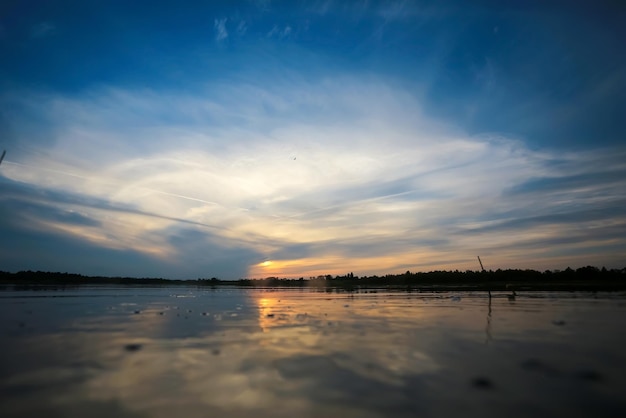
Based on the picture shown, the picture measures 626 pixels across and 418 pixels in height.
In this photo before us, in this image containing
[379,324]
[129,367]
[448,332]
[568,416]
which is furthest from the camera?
[379,324]

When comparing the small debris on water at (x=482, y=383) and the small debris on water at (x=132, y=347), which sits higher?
the small debris on water at (x=132, y=347)

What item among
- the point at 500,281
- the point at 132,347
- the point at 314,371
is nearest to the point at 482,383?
the point at 314,371

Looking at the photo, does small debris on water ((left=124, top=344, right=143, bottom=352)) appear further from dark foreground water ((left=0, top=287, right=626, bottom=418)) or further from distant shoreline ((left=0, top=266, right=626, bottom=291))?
distant shoreline ((left=0, top=266, right=626, bottom=291))

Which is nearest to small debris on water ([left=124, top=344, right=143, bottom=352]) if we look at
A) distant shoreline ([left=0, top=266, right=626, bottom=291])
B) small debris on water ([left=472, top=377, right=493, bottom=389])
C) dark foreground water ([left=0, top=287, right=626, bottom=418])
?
dark foreground water ([left=0, top=287, right=626, bottom=418])

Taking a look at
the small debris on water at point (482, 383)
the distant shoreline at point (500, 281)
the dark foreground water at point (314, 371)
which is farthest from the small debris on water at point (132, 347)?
the distant shoreline at point (500, 281)

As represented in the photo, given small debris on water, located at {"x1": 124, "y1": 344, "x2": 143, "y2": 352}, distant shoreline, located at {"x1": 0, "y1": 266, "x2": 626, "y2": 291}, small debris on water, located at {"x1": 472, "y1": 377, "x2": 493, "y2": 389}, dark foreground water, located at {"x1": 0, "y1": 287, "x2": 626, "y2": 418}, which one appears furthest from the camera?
distant shoreline, located at {"x1": 0, "y1": 266, "x2": 626, "y2": 291}

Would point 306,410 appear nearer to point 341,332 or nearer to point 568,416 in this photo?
point 568,416

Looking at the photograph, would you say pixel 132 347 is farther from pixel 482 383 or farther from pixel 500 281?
pixel 500 281

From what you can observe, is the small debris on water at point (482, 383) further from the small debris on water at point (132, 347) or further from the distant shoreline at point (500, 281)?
the distant shoreline at point (500, 281)

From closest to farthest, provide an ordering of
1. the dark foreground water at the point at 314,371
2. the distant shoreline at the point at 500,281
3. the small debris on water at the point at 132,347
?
the dark foreground water at the point at 314,371 < the small debris on water at the point at 132,347 < the distant shoreline at the point at 500,281

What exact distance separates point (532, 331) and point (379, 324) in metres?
5.71

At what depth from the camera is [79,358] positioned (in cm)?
890

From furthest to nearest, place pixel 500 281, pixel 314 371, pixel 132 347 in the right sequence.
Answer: pixel 500 281 → pixel 132 347 → pixel 314 371

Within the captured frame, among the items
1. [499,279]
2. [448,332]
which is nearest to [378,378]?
[448,332]
